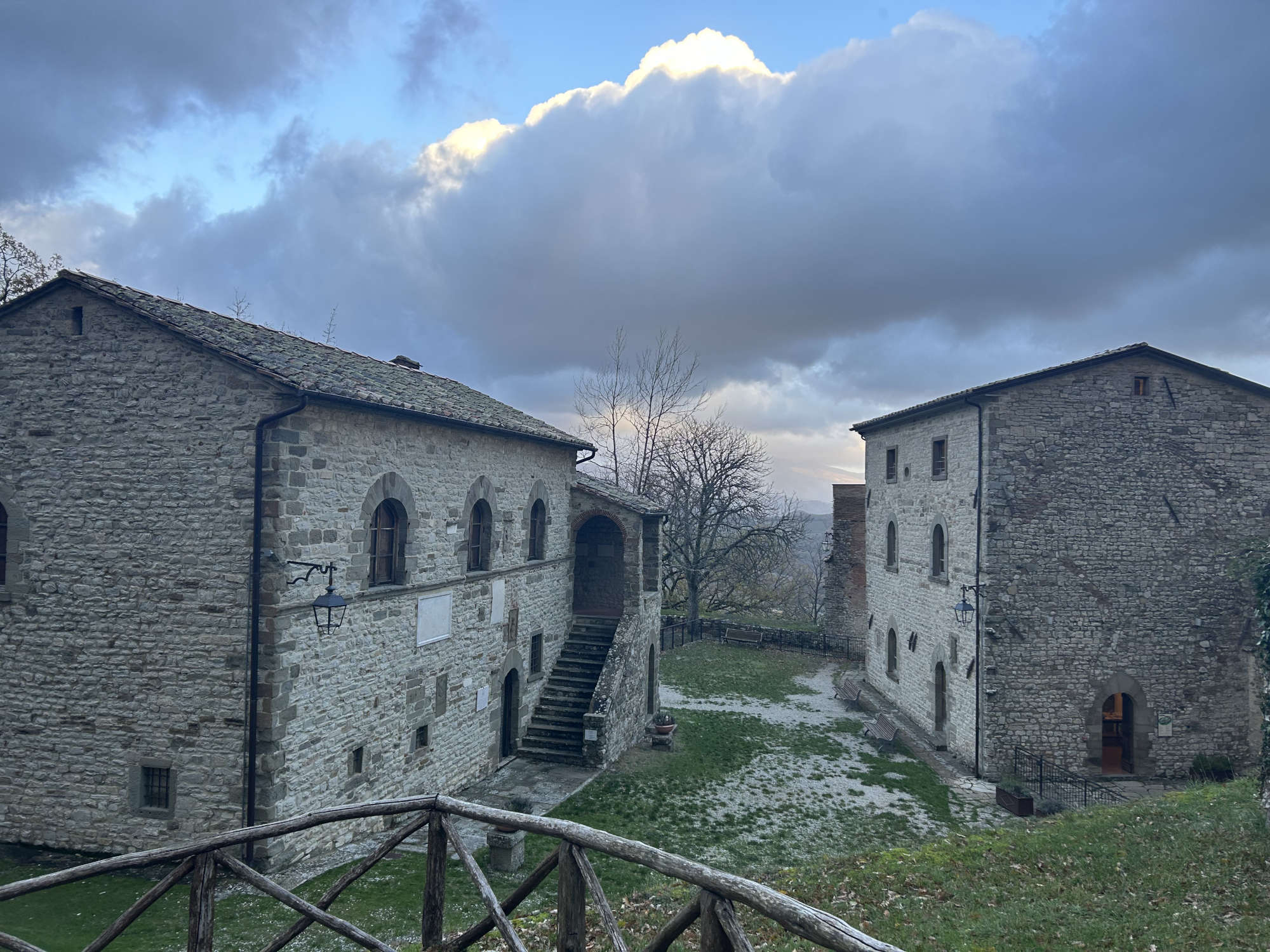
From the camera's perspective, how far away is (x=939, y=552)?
1709 cm

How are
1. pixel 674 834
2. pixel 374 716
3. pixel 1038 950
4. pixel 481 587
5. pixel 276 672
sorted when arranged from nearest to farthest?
1. pixel 1038 950
2. pixel 276 672
3. pixel 374 716
4. pixel 674 834
5. pixel 481 587

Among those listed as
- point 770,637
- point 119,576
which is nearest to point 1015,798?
point 119,576

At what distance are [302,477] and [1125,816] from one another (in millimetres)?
12040

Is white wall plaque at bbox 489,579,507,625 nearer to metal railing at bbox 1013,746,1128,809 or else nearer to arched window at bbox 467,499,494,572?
arched window at bbox 467,499,494,572

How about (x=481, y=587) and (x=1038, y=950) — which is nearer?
(x=1038, y=950)

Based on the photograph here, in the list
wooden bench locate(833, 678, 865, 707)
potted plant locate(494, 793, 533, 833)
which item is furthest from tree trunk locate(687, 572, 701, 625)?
potted plant locate(494, 793, 533, 833)

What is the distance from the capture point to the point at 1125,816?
10.4 m

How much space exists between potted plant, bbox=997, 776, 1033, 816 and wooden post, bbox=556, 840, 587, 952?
11.6 meters

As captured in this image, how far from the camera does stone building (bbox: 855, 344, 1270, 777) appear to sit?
1440 centimetres

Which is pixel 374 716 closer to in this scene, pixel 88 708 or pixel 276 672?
pixel 276 672

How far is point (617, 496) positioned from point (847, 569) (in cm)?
1316

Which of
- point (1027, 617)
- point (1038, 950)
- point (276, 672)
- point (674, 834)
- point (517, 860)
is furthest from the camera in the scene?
point (1027, 617)

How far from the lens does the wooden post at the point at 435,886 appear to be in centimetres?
440

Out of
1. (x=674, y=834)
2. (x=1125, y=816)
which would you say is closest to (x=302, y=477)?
(x=674, y=834)
